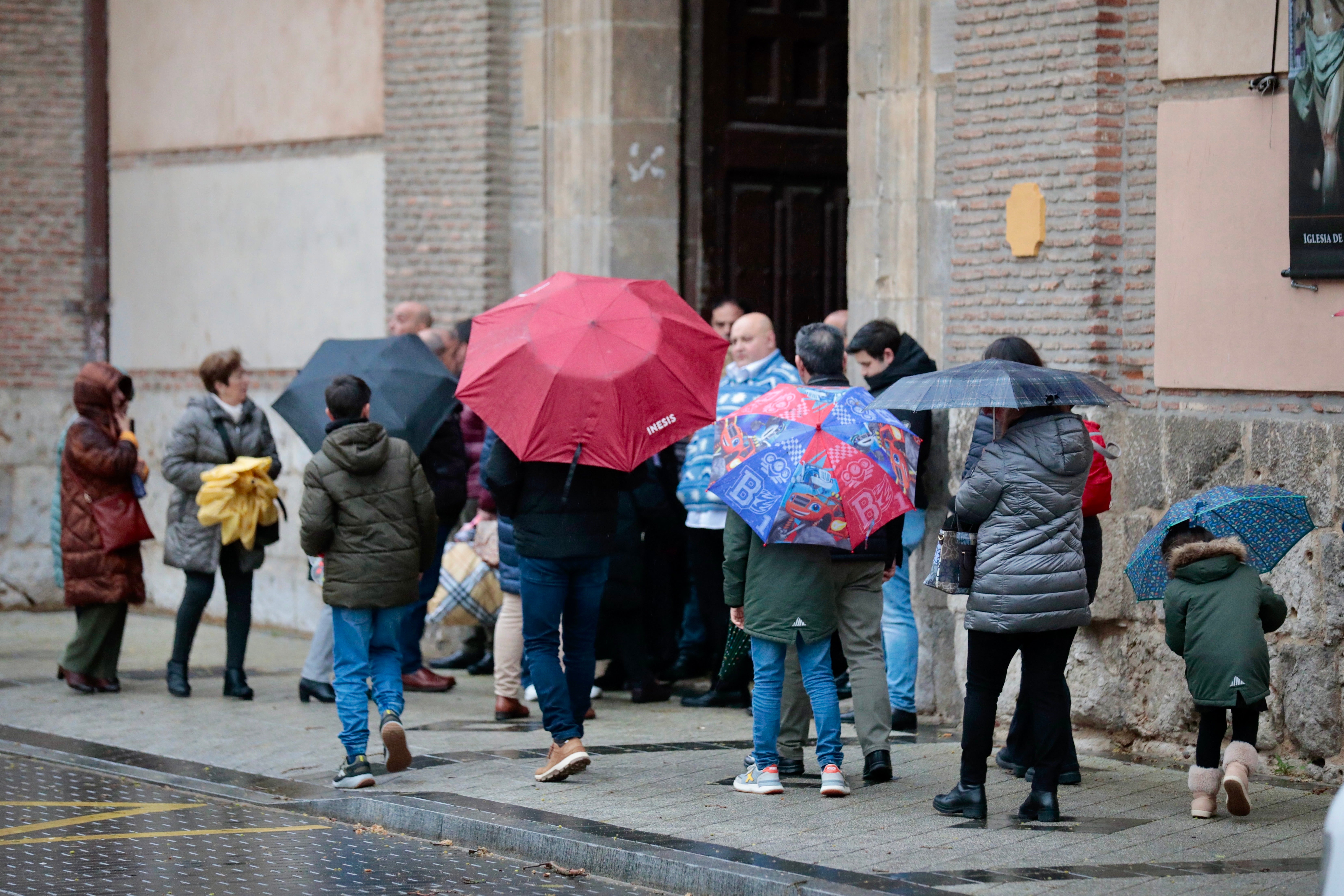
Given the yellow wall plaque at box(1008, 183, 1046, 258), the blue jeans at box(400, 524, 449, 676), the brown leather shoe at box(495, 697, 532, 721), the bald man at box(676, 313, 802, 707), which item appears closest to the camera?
the bald man at box(676, 313, 802, 707)

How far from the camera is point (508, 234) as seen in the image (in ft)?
40.4

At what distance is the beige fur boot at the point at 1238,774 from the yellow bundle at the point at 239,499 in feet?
17.4

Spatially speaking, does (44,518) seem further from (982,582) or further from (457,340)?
(982,582)

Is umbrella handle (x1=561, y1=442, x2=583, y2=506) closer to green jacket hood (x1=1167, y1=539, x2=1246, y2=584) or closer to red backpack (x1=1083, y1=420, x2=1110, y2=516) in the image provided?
red backpack (x1=1083, y1=420, x2=1110, y2=516)

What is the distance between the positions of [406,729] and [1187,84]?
4.86m

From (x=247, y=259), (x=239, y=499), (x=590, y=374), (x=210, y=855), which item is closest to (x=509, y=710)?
(x=239, y=499)

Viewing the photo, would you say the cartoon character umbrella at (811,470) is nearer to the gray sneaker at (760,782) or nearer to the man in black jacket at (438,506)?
the gray sneaker at (760,782)

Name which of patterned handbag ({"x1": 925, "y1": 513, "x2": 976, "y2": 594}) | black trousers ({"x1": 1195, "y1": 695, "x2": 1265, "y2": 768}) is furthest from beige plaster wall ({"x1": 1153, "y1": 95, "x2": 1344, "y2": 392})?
patterned handbag ({"x1": 925, "y1": 513, "x2": 976, "y2": 594})

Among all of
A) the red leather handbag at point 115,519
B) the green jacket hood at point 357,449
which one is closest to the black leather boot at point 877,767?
the green jacket hood at point 357,449

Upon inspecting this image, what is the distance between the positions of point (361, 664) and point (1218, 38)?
186 inches

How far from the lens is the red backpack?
7.39m

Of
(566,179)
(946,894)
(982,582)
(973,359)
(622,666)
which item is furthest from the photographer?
(566,179)

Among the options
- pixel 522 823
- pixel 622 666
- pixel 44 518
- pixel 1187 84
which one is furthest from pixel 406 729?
pixel 44 518

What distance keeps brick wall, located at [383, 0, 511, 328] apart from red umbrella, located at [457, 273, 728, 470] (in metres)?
4.70
